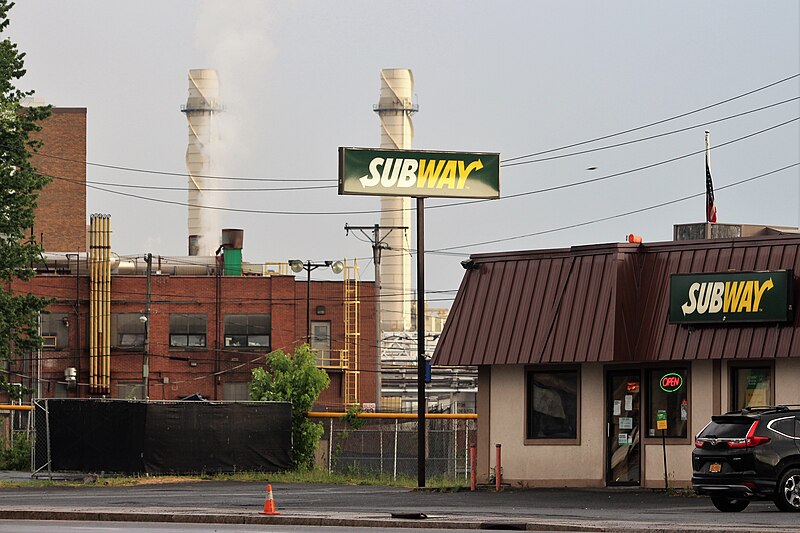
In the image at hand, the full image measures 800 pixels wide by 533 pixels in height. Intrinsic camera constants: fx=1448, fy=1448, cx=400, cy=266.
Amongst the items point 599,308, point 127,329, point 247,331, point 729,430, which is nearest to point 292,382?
point 247,331

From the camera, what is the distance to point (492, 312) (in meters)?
32.9

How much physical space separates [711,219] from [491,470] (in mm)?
9913

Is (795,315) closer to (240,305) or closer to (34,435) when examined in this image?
(34,435)

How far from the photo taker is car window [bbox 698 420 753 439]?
23656 mm

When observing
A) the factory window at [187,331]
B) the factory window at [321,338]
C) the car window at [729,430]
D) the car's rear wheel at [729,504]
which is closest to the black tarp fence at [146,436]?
the car's rear wheel at [729,504]

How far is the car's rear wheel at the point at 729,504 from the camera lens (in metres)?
24.3

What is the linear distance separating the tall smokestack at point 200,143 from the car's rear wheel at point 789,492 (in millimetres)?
78913

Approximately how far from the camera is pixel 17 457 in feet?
153

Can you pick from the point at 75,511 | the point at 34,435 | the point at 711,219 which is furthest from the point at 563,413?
the point at 34,435

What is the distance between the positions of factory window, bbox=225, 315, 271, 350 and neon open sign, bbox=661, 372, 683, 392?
50.8 meters

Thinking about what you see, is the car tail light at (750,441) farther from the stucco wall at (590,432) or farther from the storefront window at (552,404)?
the storefront window at (552,404)

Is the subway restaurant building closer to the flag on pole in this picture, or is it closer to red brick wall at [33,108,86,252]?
the flag on pole

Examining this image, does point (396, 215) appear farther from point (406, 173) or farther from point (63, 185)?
point (406, 173)

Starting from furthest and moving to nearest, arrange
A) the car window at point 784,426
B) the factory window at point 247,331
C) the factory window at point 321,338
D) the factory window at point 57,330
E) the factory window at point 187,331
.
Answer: the factory window at point 321,338 < the factory window at point 247,331 < the factory window at point 187,331 < the factory window at point 57,330 < the car window at point 784,426
